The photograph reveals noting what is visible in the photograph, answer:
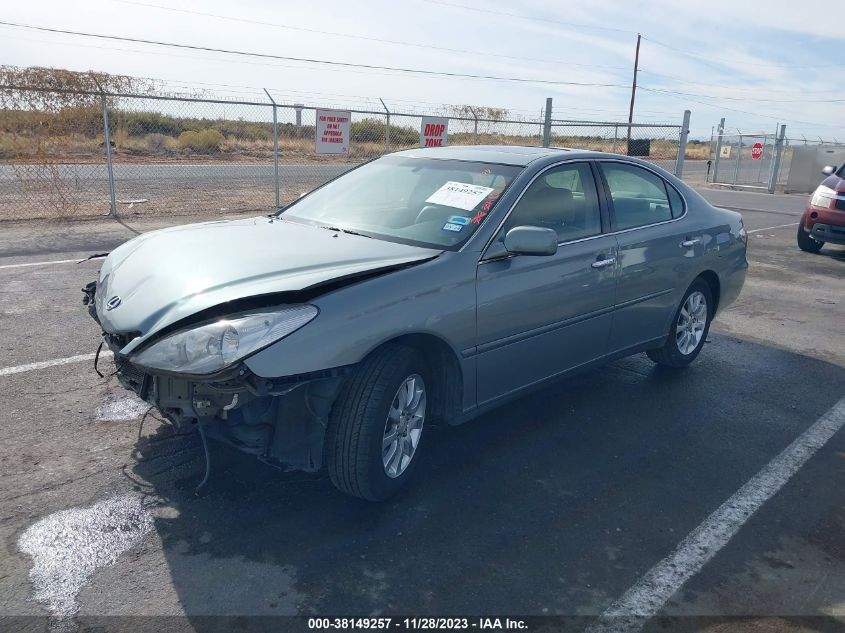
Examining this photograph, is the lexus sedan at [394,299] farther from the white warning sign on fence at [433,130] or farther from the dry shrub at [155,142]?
the dry shrub at [155,142]

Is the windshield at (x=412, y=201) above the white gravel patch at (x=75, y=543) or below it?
above

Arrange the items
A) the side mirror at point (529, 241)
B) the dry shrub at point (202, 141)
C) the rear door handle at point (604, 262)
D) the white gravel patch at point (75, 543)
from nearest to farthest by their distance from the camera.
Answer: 1. the white gravel patch at point (75, 543)
2. the side mirror at point (529, 241)
3. the rear door handle at point (604, 262)
4. the dry shrub at point (202, 141)

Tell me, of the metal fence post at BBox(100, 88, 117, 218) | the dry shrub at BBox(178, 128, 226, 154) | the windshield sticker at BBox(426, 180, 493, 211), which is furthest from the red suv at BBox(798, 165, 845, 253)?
the dry shrub at BBox(178, 128, 226, 154)

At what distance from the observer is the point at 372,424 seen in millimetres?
3340

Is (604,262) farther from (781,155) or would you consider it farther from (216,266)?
(781,155)

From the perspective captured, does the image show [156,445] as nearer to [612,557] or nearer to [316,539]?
[316,539]

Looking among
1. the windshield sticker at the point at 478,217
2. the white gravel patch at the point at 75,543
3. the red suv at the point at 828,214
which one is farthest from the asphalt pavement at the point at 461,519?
the red suv at the point at 828,214

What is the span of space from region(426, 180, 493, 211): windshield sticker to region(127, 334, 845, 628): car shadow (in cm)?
137

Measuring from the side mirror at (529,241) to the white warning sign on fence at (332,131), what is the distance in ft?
35.1

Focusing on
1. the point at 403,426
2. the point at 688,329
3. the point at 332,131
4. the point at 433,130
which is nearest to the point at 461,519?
the point at 403,426

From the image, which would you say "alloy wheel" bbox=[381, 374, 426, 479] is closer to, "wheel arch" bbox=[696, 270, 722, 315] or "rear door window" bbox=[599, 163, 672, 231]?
"rear door window" bbox=[599, 163, 672, 231]

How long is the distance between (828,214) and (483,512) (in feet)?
33.7

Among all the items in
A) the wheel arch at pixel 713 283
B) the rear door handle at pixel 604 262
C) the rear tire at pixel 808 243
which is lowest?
the rear tire at pixel 808 243

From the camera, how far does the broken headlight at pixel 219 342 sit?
3018 mm
